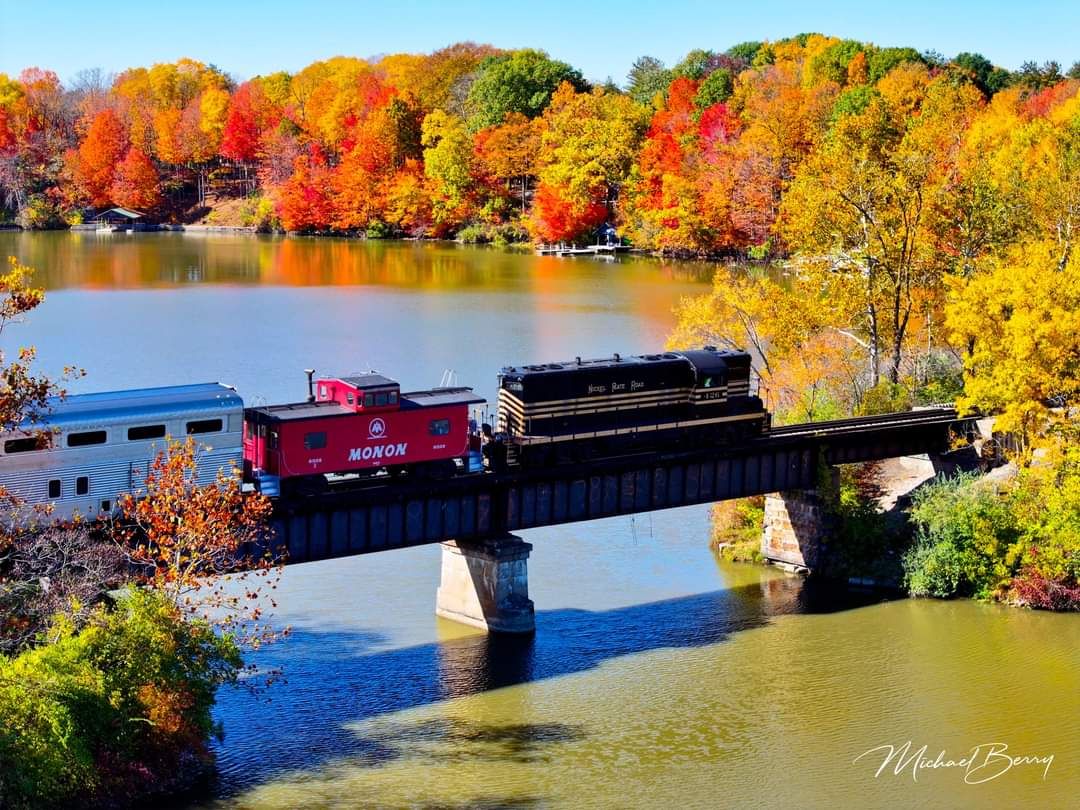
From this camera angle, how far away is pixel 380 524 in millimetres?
44812

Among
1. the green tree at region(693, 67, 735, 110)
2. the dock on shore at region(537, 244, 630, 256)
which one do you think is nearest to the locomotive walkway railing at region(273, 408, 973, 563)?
the dock on shore at region(537, 244, 630, 256)

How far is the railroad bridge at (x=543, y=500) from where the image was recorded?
145 feet

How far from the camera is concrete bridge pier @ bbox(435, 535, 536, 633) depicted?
154ft

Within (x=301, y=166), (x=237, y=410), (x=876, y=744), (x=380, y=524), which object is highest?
(x=301, y=166)

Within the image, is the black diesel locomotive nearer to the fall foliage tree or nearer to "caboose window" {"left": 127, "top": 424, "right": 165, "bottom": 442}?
the fall foliage tree

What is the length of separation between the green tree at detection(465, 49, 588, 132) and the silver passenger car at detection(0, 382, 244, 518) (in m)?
146

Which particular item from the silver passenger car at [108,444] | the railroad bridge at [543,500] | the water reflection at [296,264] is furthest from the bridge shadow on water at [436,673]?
the water reflection at [296,264]

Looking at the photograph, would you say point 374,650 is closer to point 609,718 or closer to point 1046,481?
point 609,718

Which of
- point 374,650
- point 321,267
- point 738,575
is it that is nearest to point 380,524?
point 374,650

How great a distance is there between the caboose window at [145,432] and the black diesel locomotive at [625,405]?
11400 millimetres

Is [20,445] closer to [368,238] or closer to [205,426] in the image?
[205,426]

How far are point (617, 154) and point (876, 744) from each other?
130113 millimetres

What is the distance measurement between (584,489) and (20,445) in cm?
1741

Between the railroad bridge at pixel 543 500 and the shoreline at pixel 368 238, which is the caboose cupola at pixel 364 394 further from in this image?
the shoreline at pixel 368 238
